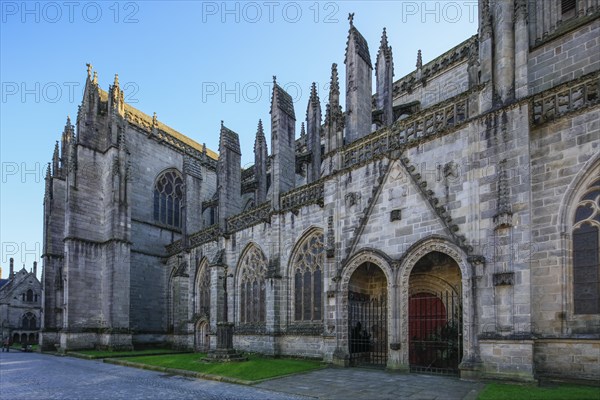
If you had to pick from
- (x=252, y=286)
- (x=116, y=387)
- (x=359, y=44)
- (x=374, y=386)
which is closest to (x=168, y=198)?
(x=252, y=286)

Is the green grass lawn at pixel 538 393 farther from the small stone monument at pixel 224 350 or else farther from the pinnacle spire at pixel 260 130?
the pinnacle spire at pixel 260 130

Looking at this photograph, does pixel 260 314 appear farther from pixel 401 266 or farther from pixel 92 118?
pixel 92 118

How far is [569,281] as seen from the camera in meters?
9.56

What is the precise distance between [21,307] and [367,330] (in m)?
53.4

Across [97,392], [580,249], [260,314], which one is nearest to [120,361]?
[260,314]

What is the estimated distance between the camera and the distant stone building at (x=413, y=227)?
9773 mm

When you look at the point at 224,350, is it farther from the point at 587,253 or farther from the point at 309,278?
the point at 587,253

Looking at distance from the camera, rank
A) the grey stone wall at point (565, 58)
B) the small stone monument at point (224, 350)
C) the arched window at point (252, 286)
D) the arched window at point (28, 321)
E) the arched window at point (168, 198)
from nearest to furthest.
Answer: the grey stone wall at point (565, 58)
the small stone monument at point (224, 350)
the arched window at point (252, 286)
the arched window at point (168, 198)
the arched window at point (28, 321)

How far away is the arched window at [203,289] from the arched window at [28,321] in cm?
4027

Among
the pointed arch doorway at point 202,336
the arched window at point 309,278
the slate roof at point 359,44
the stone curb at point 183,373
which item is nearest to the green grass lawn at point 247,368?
the stone curb at point 183,373

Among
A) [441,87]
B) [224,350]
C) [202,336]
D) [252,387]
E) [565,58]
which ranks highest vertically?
[441,87]

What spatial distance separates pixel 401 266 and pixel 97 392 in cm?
862

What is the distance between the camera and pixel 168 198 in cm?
3114

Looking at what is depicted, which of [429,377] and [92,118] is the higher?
[92,118]
